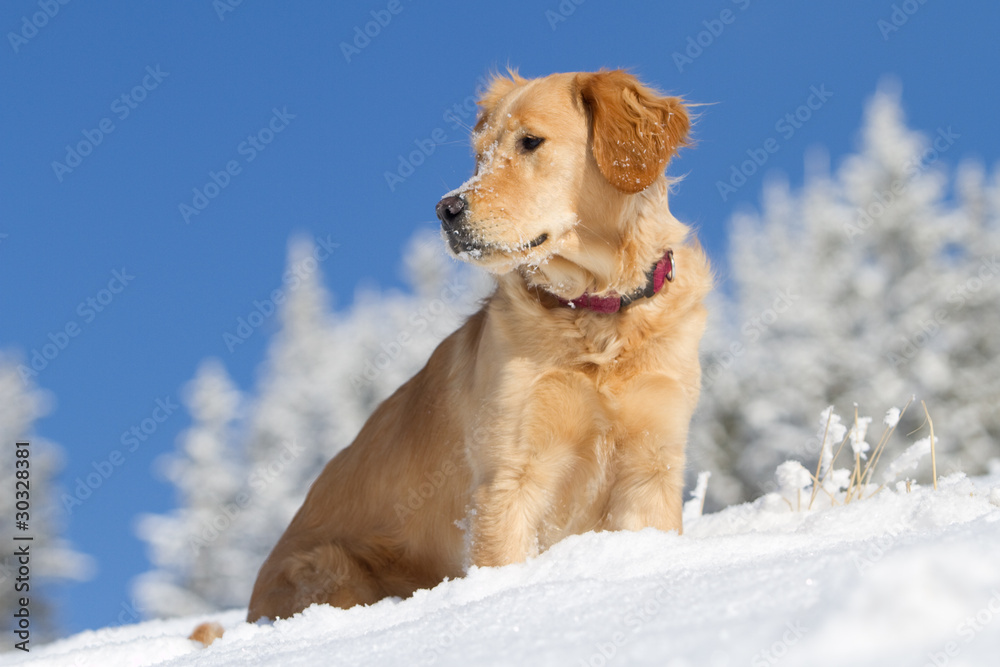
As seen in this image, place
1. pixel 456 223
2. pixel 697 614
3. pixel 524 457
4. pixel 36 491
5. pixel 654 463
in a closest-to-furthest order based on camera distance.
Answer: pixel 697 614, pixel 456 223, pixel 524 457, pixel 654 463, pixel 36 491

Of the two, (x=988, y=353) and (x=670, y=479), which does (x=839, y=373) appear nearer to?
(x=988, y=353)

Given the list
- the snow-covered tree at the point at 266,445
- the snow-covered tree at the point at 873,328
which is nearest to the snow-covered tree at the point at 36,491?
the snow-covered tree at the point at 266,445

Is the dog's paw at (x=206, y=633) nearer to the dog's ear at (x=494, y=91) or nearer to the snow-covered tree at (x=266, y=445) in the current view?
the dog's ear at (x=494, y=91)

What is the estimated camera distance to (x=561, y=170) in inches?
145

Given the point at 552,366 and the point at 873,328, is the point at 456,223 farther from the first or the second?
the point at 873,328

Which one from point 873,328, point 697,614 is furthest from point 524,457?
point 873,328

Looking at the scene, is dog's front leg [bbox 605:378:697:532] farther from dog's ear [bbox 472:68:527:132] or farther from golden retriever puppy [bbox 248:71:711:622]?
dog's ear [bbox 472:68:527:132]

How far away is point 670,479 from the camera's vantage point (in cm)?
381

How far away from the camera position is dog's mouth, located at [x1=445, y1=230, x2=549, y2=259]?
3.46 metres

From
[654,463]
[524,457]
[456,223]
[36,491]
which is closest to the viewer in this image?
[456,223]

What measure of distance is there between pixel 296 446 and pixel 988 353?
1571 centimetres

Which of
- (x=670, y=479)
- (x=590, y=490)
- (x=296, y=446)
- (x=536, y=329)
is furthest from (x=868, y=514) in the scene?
(x=296, y=446)

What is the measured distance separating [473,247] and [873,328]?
17.5 m

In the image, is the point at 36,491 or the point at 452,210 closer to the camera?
the point at 452,210
